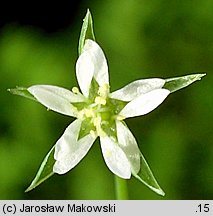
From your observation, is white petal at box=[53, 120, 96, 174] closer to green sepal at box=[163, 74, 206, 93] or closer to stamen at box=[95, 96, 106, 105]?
stamen at box=[95, 96, 106, 105]

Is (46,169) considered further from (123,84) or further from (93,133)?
(123,84)

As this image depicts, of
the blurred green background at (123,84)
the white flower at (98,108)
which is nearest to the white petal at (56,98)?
the white flower at (98,108)

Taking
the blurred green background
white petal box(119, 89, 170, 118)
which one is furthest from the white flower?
the blurred green background

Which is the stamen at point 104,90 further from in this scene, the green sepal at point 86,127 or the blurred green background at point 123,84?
the blurred green background at point 123,84

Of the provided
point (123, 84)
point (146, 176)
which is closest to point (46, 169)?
point (146, 176)
